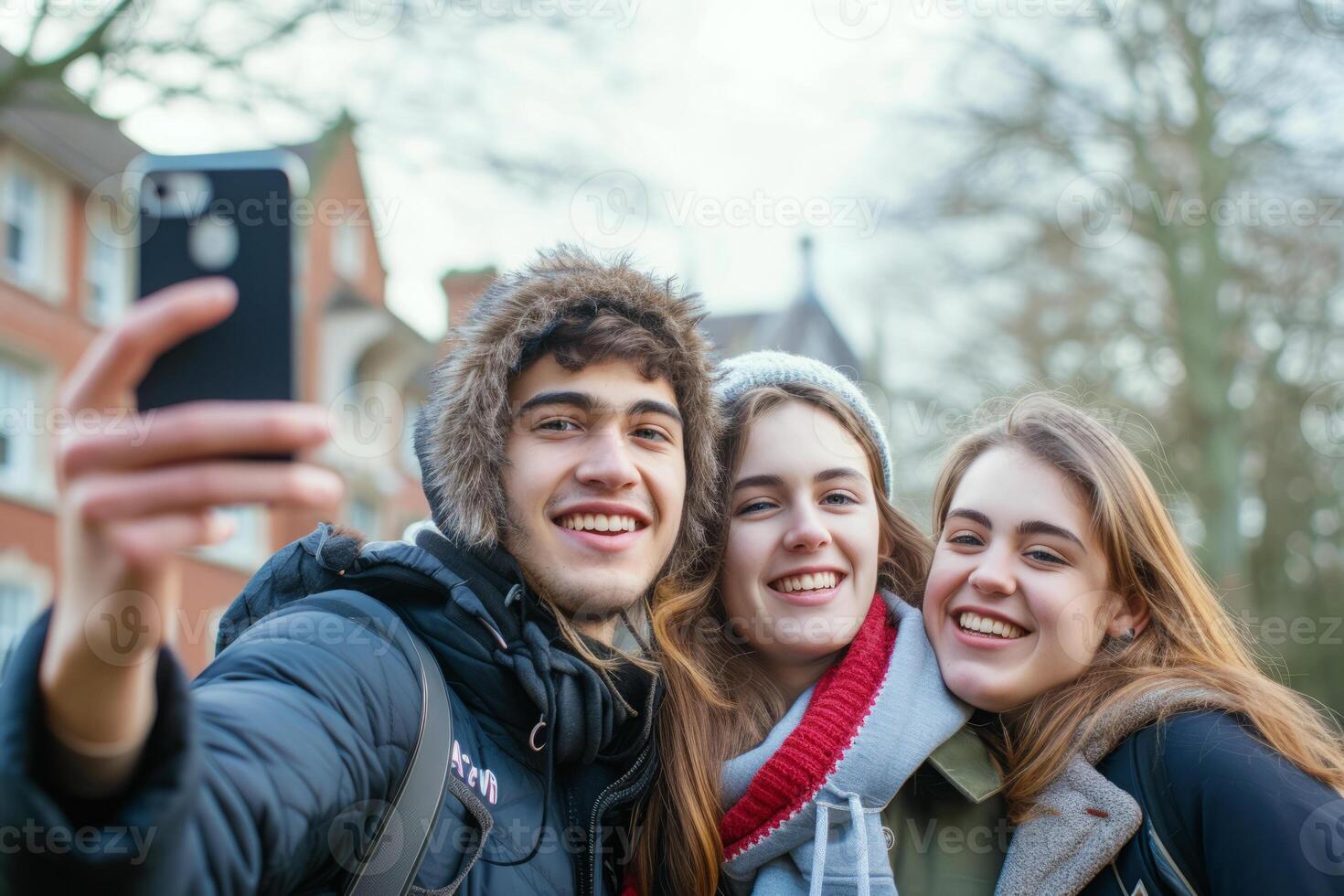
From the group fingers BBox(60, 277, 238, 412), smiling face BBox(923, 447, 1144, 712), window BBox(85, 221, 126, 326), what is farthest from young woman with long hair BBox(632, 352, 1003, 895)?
window BBox(85, 221, 126, 326)

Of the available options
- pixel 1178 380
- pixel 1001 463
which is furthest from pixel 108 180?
pixel 1001 463

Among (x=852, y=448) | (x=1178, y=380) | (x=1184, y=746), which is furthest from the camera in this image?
(x=1178, y=380)

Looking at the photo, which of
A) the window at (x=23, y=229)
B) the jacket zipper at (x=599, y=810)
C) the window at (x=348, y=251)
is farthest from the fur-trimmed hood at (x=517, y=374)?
the window at (x=348, y=251)

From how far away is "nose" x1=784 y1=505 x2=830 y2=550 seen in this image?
309cm

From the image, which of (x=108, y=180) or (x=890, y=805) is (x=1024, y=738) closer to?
(x=890, y=805)

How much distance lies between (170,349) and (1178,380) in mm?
15203

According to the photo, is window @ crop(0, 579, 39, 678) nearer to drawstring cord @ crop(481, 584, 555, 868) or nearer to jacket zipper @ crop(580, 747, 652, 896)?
jacket zipper @ crop(580, 747, 652, 896)

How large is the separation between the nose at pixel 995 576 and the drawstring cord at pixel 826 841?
1.98ft

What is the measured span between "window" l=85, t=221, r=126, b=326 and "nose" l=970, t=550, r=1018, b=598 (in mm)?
17400

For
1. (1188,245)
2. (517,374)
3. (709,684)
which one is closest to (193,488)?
(517,374)

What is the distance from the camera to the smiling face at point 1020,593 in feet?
9.41

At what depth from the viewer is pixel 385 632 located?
7.64 ft

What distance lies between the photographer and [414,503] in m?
26.8

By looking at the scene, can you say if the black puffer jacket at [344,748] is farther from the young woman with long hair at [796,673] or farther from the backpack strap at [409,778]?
the young woman with long hair at [796,673]
